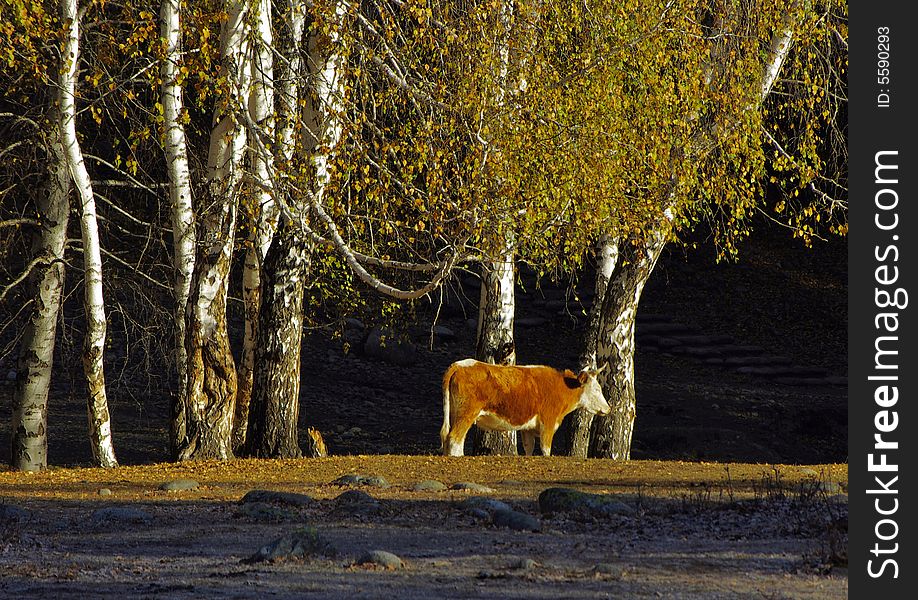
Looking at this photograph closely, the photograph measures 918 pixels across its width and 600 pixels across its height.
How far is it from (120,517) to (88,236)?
4.97m

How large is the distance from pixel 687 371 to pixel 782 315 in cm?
590

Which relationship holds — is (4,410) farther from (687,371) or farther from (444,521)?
(444,521)

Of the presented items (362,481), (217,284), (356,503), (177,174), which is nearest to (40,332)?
(217,284)

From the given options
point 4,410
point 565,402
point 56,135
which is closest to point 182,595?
point 565,402

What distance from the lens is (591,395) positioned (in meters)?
16.2

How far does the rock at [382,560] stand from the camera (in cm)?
808

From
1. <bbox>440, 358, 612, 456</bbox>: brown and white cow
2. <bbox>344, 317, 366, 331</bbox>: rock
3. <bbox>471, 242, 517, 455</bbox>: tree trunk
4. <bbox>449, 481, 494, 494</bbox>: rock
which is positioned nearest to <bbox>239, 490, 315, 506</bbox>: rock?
<bbox>449, 481, 494, 494</bbox>: rock

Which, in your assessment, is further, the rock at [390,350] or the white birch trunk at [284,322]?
the rock at [390,350]

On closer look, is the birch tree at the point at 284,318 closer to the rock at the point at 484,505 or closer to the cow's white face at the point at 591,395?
the cow's white face at the point at 591,395

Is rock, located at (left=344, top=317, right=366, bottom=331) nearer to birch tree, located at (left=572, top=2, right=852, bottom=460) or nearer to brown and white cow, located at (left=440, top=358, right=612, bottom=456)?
birch tree, located at (left=572, top=2, right=852, bottom=460)

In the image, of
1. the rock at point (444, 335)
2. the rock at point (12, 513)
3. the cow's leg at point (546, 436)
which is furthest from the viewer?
the rock at point (444, 335)

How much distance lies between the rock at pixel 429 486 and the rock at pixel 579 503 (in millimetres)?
1666

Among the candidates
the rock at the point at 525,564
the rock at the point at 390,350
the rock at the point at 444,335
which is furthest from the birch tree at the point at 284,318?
the rock at the point at 444,335

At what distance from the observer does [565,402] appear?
15.9 metres
